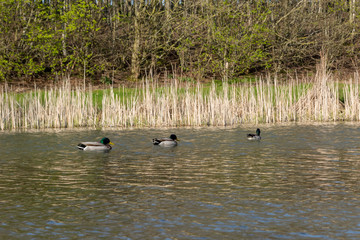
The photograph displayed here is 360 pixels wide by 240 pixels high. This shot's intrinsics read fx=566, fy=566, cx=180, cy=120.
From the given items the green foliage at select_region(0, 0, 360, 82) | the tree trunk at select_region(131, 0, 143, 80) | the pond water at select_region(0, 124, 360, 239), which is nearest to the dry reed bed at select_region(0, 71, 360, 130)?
the pond water at select_region(0, 124, 360, 239)

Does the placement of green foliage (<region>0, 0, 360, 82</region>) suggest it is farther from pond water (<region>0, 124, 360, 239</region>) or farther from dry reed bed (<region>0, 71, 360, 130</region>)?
pond water (<region>0, 124, 360, 239</region>)

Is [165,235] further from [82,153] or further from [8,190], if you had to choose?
[82,153]

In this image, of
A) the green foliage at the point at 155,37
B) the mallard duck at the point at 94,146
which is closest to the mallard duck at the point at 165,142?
the mallard duck at the point at 94,146

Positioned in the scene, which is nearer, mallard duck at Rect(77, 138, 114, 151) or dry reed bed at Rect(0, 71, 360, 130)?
mallard duck at Rect(77, 138, 114, 151)

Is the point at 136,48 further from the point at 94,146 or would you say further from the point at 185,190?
the point at 185,190

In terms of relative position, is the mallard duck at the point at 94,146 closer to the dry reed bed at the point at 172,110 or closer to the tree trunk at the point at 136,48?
the dry reed bed at the point at 172,110

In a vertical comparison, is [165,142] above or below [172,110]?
below

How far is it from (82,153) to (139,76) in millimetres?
26245

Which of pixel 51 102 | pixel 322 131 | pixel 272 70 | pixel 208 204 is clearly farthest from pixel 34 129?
pixel 272 70

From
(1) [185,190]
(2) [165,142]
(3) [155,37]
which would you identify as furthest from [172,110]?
(3) [155,37]

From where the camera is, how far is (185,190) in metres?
11.1

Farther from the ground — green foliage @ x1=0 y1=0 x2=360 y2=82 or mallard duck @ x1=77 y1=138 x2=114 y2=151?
green foliage @ x1=0 y1=0 x2=360 y2=82

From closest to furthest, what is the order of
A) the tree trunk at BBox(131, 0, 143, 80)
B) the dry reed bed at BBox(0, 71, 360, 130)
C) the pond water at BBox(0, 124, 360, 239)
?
1. the pond water at BBox(0, 124, 360, 239)
2. the dry reed bed at BBox(0, 71, 360, 130)
3. the tree trunk at BBox(131, 0, 143, 80)

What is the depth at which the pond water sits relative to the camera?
8.31 meters
